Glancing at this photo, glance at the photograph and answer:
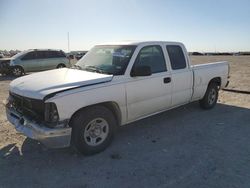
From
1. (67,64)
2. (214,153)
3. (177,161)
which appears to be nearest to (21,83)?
(177,161)

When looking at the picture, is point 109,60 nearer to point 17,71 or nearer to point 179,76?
point 179,76

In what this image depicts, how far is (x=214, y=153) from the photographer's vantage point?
14.5 feet

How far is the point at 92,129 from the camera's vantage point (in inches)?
171

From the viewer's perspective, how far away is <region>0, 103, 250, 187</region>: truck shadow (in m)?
3.65

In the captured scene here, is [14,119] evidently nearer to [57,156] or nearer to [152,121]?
[57,156]

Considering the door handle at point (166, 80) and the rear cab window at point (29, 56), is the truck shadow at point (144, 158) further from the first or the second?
the rear cab window at point (29, 56)

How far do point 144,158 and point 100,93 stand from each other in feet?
4.28

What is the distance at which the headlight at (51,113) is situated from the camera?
374 centimetres

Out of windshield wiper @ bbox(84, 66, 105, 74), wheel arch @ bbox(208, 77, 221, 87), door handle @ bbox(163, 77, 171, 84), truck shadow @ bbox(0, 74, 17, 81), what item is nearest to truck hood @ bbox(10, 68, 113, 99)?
windshield wiper @ bbox(84, 66, 105, 74)

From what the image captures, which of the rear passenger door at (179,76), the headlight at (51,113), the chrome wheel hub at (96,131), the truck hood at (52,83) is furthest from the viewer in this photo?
the rear passenger door at (179,76)

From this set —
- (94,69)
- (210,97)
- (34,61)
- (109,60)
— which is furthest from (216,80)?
(34,61)

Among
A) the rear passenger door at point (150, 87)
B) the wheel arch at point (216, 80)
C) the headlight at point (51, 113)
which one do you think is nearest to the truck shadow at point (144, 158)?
the rear passenger door at point (150, 87)

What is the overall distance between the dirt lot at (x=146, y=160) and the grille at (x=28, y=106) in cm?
74

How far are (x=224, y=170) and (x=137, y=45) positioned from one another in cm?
273
